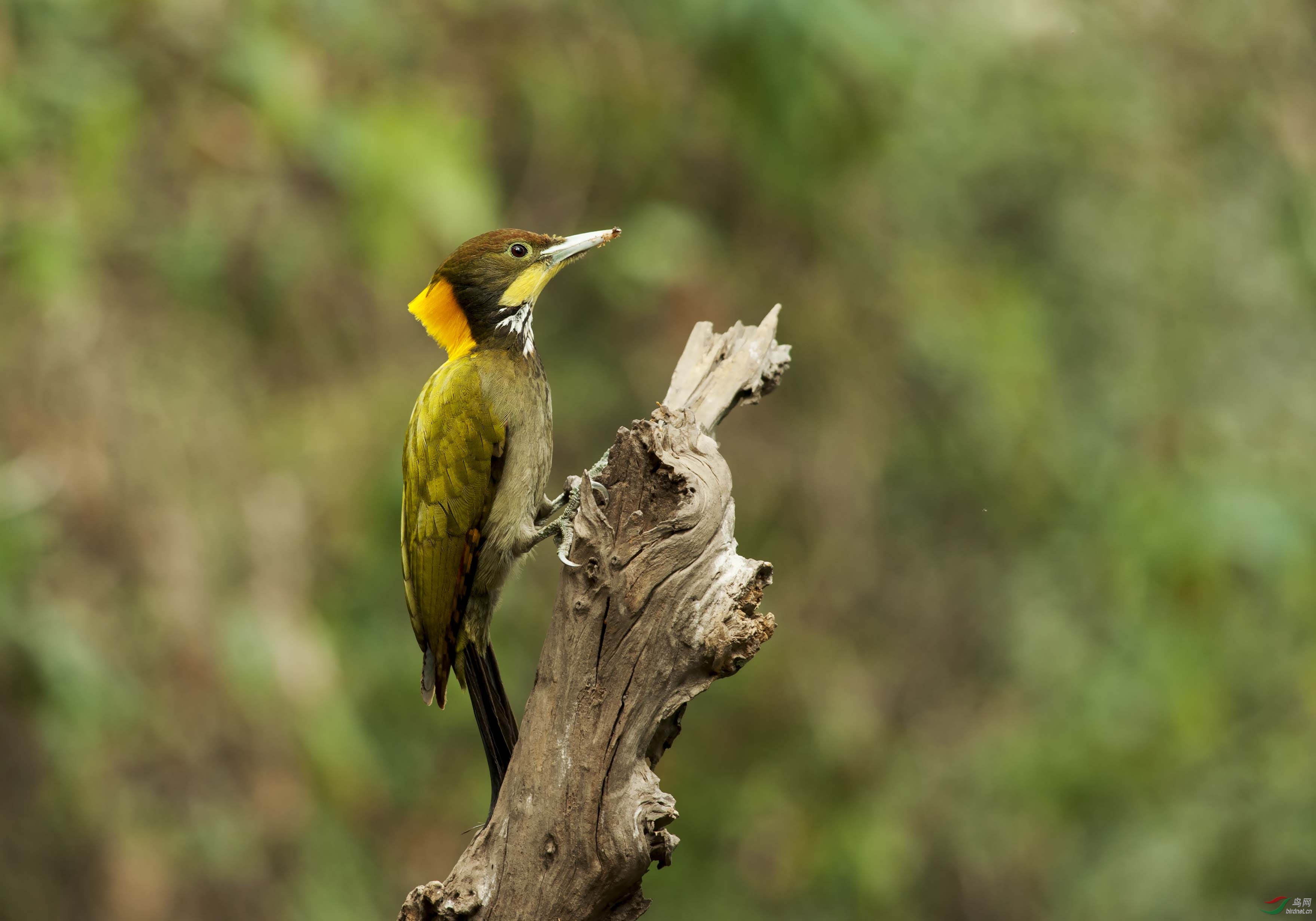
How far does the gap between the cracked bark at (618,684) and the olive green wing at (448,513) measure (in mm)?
721

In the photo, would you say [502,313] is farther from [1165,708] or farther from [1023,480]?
[1023,480]

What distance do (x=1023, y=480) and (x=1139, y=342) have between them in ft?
3.99

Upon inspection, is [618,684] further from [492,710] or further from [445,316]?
[445,316]

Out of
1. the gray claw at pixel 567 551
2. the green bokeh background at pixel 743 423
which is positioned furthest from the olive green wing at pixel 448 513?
the green bokeh background at pixel 743 423

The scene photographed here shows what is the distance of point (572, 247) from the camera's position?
11.5 feet

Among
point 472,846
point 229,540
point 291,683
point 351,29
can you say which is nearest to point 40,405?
point 229,540

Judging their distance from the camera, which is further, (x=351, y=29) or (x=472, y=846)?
(x=351, y=29)

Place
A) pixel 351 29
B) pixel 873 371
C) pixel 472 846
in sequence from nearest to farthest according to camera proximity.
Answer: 1. pixel 472 846
2. pixel 351 29
3. pixel 873 371

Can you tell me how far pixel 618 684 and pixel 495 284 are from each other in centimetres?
132

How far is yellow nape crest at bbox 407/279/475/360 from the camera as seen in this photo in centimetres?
355

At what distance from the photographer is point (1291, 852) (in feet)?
18.7

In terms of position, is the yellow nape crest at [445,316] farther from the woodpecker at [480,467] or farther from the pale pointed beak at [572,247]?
the pale pointed beak at [572,247]

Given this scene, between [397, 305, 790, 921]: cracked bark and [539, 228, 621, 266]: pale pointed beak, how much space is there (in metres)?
0.95

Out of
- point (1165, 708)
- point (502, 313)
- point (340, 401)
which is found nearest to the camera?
point (502, 313)
